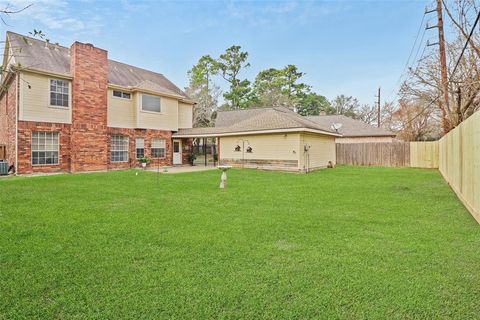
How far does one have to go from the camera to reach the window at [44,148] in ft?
42.6

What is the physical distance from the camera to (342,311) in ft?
7.57

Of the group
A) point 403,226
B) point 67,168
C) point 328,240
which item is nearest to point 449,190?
point 403,226

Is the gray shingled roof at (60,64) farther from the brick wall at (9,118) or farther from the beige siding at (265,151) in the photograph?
the beige siding at (265,151)

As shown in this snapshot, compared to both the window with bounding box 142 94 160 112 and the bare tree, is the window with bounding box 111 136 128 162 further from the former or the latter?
the bare tree

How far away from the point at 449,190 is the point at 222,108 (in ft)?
105

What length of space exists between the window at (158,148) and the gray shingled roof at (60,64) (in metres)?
3.25

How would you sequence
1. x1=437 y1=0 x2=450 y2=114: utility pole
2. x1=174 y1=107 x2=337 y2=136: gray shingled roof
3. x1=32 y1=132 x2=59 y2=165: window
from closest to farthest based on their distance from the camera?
x1=32 y1=132 x2=59 y2=165: window < x1=437 y1=0 x2=450 y2=114: utility pole < x1=174 y1=107 x2=337 y2=136: gray shingled roof

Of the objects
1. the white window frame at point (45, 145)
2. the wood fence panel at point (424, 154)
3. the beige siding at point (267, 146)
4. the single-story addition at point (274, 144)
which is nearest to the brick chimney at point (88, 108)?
the white window frame at point (45, 145)

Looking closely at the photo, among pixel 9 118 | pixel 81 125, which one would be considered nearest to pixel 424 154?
pixel 81 125

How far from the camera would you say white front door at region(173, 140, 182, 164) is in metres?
19.3

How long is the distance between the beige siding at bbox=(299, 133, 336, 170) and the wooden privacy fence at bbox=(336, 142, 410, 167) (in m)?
1.52

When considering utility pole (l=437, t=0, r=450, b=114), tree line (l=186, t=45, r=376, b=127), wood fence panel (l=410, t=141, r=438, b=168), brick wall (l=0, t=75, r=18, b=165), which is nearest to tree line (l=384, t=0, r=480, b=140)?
utility pole (l=437, t=0, r=450, b=114)

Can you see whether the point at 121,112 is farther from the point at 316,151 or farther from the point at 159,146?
the point at 316,151

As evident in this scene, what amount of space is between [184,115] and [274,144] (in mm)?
8250
